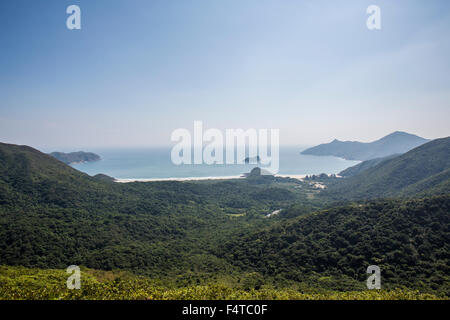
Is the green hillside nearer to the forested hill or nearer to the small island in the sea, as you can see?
the forested hill

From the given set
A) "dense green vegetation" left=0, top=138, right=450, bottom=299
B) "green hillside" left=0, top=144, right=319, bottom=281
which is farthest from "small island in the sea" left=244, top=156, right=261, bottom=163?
"dense green vegetation" left=0, top=138, right=450, bottom=299

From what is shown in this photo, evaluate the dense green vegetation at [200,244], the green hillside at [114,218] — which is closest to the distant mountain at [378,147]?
the green hillside at [114,218]

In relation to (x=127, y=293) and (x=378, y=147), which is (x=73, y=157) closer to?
(x=127, y=293)

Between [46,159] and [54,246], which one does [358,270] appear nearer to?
[54,246]
